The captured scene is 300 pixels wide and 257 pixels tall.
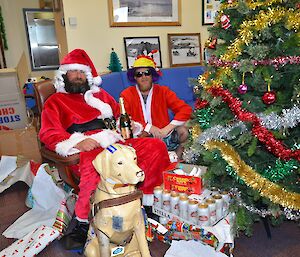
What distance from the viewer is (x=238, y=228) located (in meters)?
1.86

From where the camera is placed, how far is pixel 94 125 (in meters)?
2.34

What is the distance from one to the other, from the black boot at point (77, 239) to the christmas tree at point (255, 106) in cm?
86

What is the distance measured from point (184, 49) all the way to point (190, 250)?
9.74 feet

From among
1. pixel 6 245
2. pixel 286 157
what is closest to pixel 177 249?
pixel 286 157

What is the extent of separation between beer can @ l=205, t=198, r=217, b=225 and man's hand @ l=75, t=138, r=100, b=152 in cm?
79

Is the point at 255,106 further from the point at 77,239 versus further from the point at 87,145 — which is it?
the point at 77,239

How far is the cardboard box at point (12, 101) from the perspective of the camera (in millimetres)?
3615

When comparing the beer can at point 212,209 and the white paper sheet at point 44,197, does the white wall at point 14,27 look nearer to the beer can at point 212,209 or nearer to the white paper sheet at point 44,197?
the white paper sheet at point 44,197

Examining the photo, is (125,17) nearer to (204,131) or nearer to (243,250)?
(204,131)

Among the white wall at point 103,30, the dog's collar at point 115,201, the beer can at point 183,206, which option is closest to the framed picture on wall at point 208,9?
the white wall at point 103,30

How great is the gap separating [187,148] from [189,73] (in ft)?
5.34

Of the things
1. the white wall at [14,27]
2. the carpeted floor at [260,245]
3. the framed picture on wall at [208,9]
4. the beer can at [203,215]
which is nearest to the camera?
the beer can at [203,215]

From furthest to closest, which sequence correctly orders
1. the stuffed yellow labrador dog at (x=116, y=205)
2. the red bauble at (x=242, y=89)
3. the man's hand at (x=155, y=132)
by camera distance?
the man's hand at (x=155, y=132), the red bauble at (x=242, y=89), the stuffed yellow labrador dog at (x=116, y=205)

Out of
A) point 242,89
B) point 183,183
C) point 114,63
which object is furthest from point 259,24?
point 114,63
